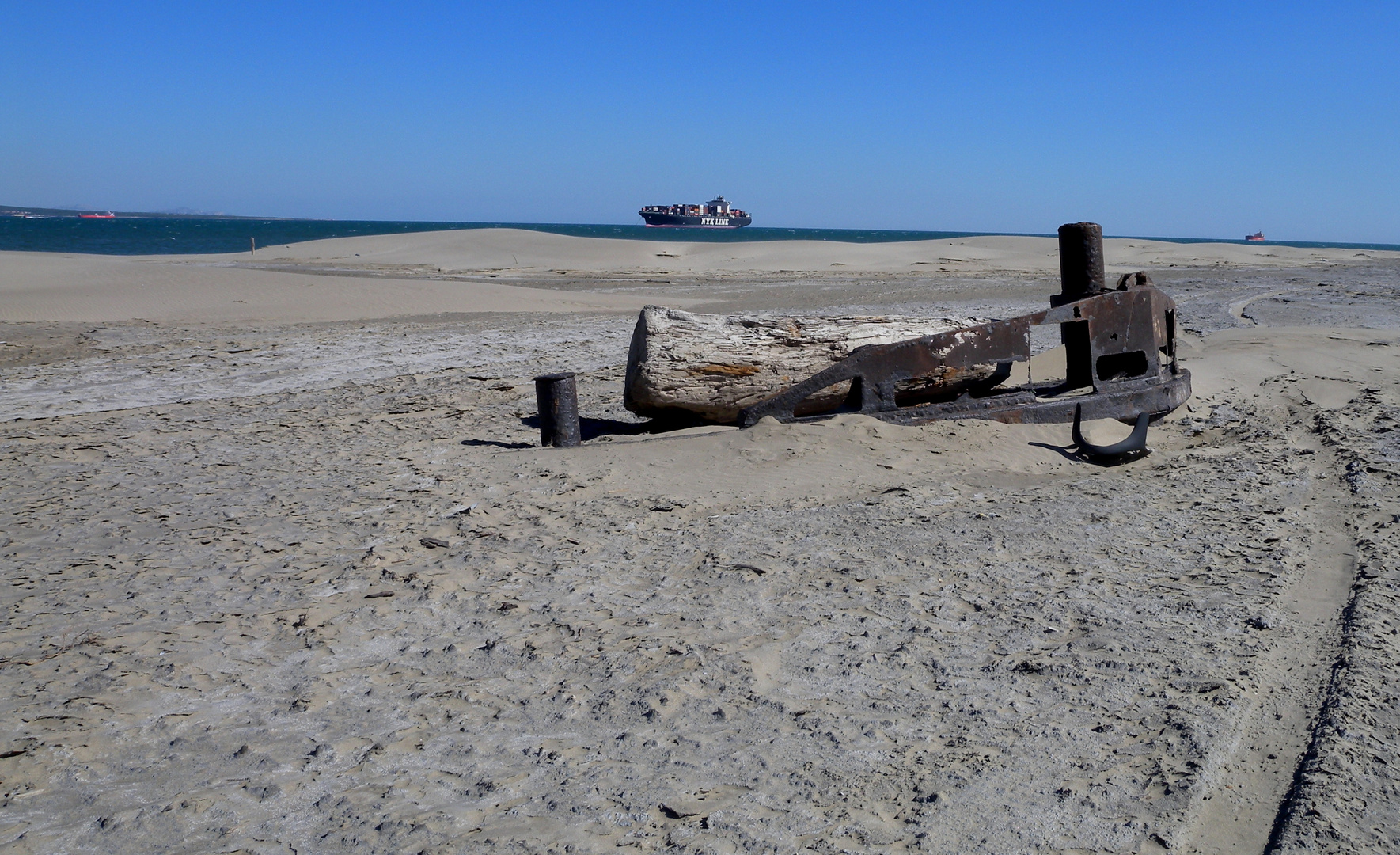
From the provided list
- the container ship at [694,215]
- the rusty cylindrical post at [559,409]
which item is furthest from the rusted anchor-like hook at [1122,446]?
the container ship at [694,215]

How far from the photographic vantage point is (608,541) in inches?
146

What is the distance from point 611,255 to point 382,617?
89.6 feet

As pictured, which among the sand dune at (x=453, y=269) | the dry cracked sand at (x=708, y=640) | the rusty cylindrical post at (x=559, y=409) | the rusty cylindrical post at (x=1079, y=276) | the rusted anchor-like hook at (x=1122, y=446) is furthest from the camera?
the sand dune at (x=453, y=269)

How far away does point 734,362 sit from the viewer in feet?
17.5

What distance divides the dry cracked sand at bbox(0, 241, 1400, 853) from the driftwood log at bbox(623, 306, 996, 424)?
0.23 metres

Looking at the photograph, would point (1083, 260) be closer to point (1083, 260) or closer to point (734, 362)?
point (1083, 260)

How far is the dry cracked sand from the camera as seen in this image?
79.4 inches

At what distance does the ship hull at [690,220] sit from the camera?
8488cm

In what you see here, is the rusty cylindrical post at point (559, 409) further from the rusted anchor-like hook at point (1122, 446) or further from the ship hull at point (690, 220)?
the ship hull at point (690, 220)

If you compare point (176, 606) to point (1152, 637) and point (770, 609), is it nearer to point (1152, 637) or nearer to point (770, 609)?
point (770, 609)

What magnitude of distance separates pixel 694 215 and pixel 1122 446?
8238 cm

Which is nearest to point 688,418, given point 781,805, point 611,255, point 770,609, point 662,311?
point 662,311

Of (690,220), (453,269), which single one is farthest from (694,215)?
(453,269)

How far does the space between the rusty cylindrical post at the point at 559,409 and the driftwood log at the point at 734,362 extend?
0.39 metres
